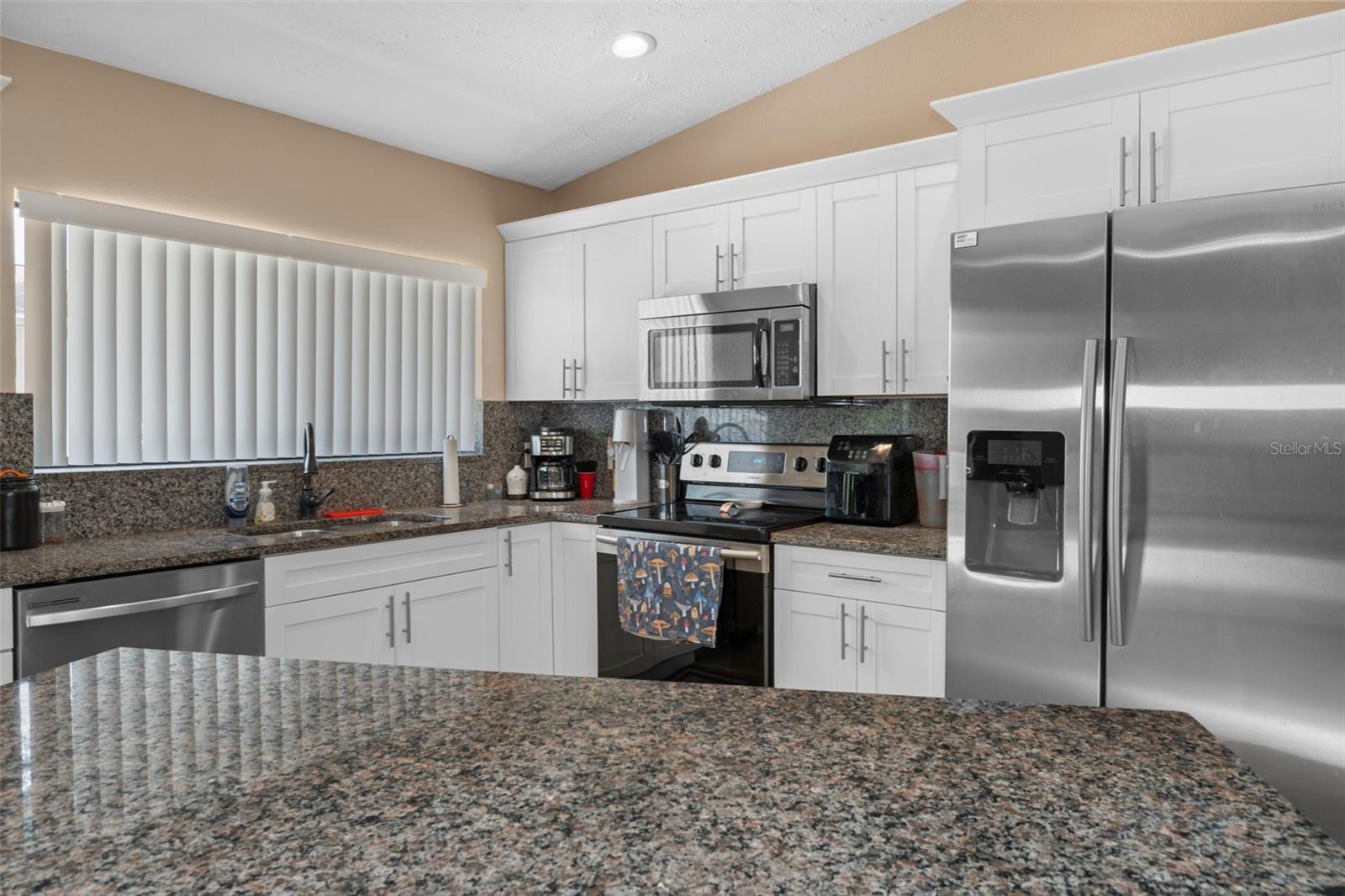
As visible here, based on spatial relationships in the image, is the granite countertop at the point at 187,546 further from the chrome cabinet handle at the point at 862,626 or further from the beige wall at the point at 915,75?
the beige wall at the point at 915,75

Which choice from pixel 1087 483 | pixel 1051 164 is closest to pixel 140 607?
pixel 1087 483

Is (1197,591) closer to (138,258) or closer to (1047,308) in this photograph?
(1047,308)

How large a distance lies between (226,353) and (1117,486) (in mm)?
3023

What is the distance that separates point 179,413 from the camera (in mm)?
2957

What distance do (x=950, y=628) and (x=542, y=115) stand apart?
2636 mm

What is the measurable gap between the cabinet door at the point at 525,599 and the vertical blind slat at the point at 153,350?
127 centimetres

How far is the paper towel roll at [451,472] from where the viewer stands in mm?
3699

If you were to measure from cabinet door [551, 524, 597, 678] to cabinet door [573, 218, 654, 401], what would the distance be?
0.69 metres

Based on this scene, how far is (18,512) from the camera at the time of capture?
239 cm

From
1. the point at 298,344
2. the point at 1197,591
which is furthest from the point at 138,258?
the point at 1197,591

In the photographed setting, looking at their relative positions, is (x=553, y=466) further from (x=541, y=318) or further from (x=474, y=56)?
(x=474, y=56)

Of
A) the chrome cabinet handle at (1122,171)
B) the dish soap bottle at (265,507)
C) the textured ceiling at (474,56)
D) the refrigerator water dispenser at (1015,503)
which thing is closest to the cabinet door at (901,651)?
the refrigerator water dispenser at (1015,503)

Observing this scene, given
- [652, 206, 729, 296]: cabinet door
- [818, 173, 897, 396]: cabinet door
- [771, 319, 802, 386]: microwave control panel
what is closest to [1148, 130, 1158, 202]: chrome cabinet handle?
[818, 173, 897, 396]: cabinet door

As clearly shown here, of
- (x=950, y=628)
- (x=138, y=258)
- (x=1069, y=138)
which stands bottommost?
(x=950, y=628)
